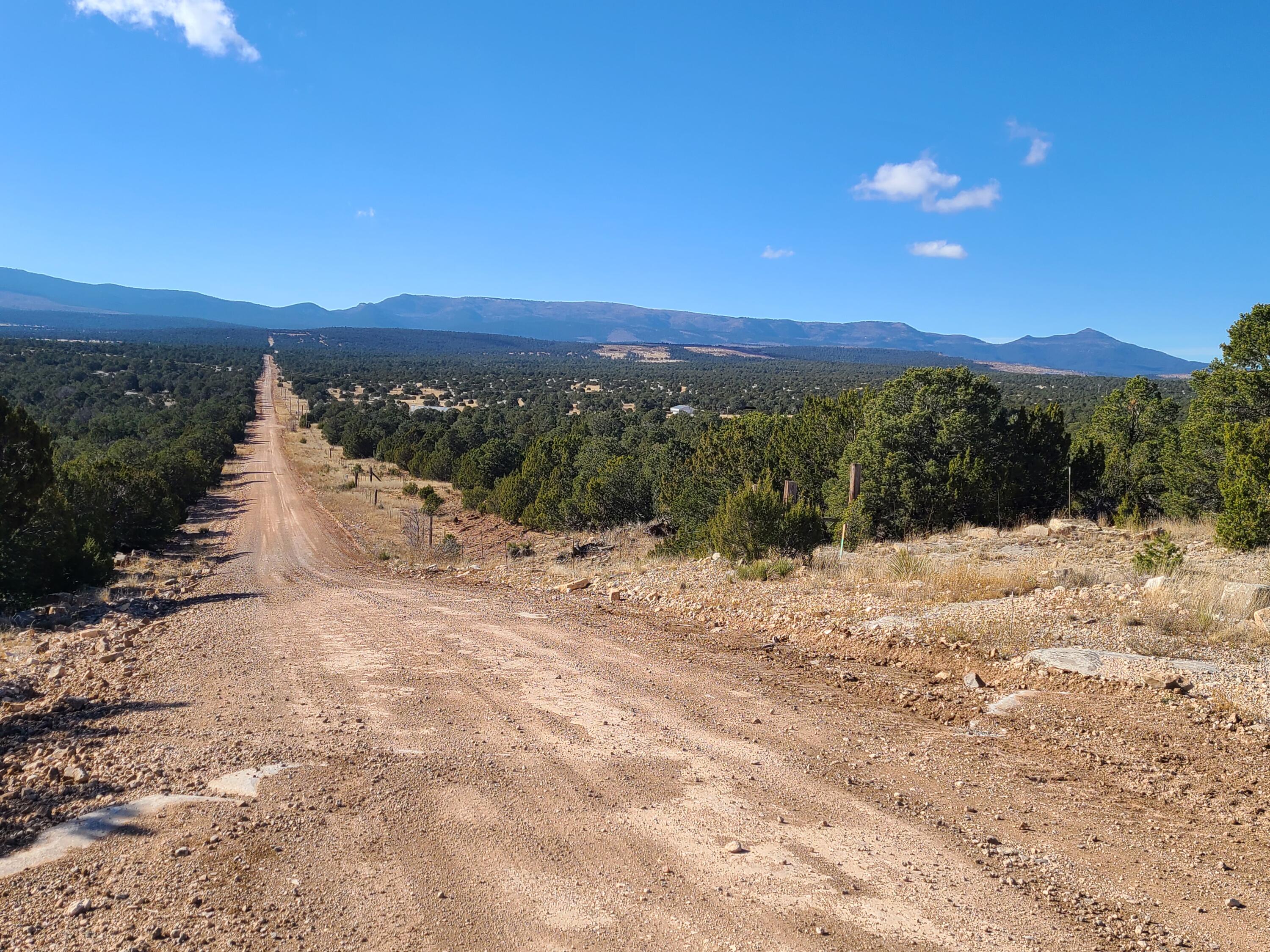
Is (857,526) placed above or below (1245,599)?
below

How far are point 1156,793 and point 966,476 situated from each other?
15.7 metres

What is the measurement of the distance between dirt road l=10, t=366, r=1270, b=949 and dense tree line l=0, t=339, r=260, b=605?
30.8ft

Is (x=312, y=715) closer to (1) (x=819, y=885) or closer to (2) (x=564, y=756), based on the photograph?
(2) (x=564, y=756)

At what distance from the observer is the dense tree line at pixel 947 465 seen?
1545 cm

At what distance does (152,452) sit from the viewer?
148 feet

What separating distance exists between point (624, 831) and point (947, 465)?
1830 cm

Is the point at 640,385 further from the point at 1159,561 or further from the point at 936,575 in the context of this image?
the point at 1159,561

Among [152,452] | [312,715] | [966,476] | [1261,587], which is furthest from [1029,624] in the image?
[152,452]

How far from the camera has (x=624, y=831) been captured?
511cm

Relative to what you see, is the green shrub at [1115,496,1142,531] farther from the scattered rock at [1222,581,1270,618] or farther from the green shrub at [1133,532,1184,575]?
the scattered rock at [1222,581,1270,618]

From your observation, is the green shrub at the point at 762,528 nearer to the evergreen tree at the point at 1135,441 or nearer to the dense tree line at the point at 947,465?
the dense tree line at the point at 947,465

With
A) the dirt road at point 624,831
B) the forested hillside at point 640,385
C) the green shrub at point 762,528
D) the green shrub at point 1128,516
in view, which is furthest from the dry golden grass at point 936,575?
the forested hillside at point 640,385

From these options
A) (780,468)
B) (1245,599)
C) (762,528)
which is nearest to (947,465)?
(780,468)

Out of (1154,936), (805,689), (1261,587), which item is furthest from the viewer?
(1261,587)
